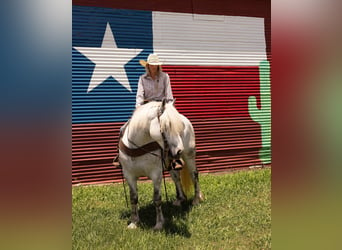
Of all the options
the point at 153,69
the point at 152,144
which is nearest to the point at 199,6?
the point at 153,69

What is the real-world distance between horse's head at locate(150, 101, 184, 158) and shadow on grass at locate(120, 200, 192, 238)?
1.19 meters

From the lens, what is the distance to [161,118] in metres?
4.26

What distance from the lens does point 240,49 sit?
9164mm

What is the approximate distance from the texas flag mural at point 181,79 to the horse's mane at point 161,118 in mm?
3538

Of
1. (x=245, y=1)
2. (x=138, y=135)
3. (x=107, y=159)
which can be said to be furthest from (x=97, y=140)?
(x=245, y=1)

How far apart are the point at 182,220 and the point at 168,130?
1669 millimetres

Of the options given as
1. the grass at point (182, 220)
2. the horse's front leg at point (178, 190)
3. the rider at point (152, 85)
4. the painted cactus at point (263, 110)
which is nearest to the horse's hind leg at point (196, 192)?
the grass at point (182, 220)

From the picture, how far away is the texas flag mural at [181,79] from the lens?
7.81 m

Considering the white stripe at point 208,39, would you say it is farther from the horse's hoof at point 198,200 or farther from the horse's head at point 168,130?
the horse's head at point 168,130

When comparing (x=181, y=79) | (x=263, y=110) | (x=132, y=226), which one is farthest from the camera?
(x=263, y=110)

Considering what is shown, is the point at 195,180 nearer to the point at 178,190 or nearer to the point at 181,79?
the point at 178,190
